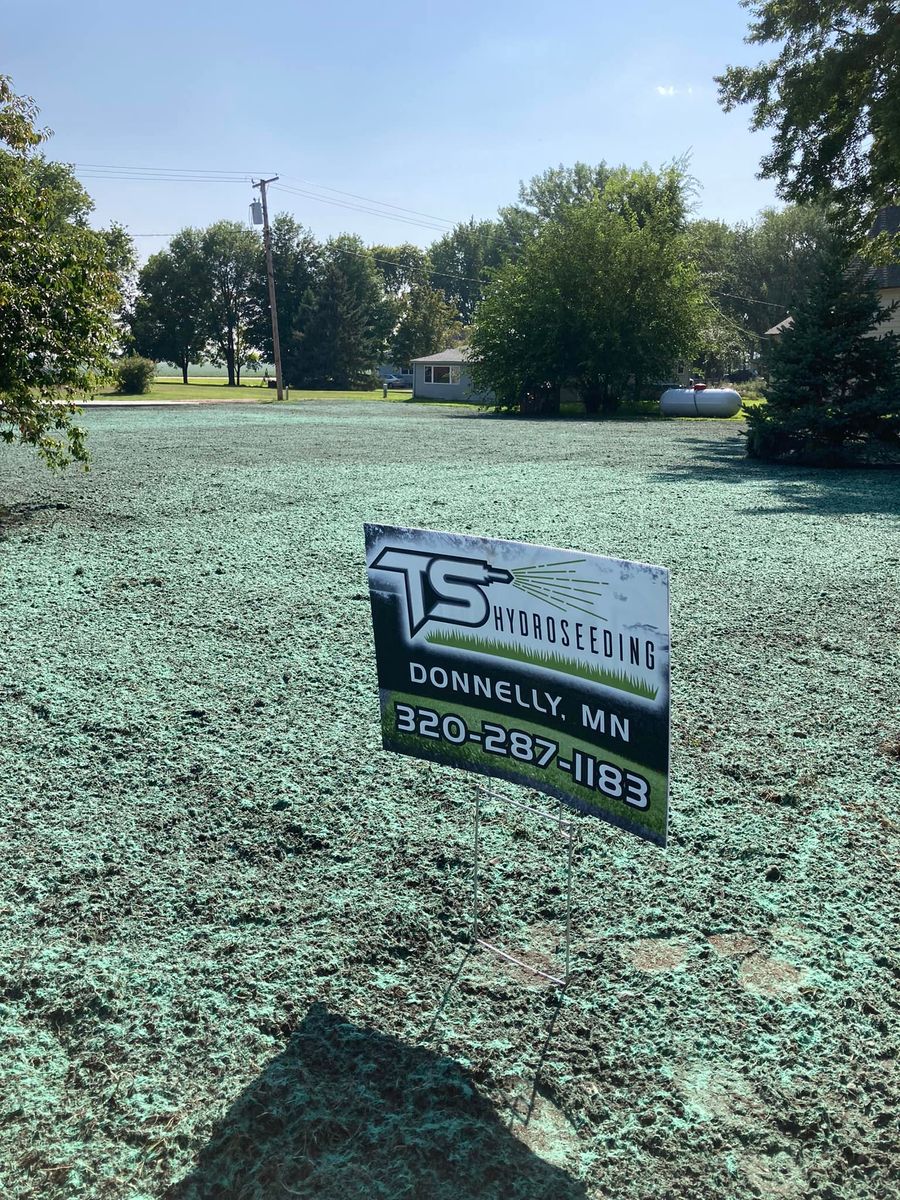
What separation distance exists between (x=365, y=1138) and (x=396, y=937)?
0.80m

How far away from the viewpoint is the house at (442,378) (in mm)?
54625

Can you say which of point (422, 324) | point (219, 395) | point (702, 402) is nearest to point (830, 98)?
point (702, 402)

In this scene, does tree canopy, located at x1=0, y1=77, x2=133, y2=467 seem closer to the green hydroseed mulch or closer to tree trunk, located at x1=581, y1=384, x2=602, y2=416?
the green hydroseed mulch

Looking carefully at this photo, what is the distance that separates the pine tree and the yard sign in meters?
15.6

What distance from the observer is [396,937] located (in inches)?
112

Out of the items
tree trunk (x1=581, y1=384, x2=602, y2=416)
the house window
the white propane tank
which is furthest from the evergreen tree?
the white propane tank

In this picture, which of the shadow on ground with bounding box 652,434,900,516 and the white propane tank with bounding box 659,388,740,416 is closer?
the shadow on ground with bounding box 652,434,900,516

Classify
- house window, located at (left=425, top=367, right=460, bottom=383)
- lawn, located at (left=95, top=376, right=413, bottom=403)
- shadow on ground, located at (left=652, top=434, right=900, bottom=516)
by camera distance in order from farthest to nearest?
house window, located at (left=425, top=367, right=460, bottom=383), lawn, located at (left=95, top=376, right=413, bottom=403), shadow on ground, located at (left=652, top=434, right=900, bottom=516)

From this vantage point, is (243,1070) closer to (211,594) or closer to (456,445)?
(211,594)

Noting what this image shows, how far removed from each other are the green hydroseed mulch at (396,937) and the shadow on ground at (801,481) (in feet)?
20.1

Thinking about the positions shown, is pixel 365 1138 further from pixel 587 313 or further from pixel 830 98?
pixel 587 313

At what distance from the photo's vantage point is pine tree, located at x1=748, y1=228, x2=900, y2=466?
52.7 feet

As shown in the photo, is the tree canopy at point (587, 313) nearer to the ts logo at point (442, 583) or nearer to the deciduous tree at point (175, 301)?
the ts logo at point (442, 583)

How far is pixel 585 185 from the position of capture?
69938 mm
